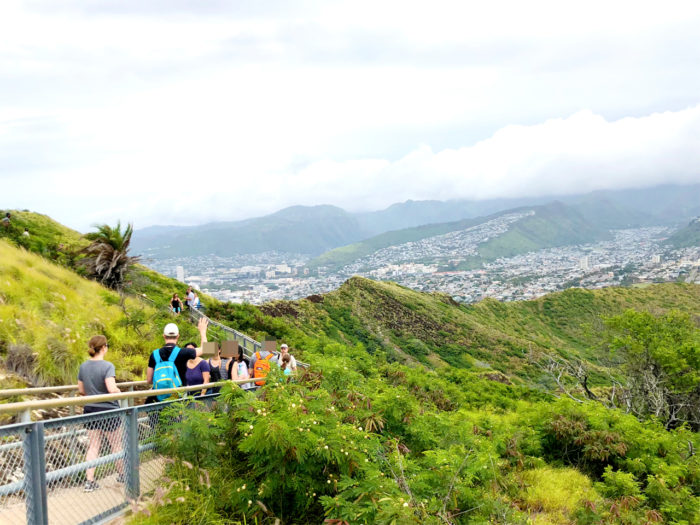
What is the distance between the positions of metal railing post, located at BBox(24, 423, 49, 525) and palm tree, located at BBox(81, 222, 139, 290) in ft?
48.9

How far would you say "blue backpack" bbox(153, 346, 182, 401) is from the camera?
6039 mm

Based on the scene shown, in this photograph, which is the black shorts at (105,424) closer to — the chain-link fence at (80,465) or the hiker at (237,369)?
the chain-link fence at (80,465)

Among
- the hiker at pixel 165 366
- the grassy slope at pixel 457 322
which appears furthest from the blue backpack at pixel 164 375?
the grassy slope at pixel 457 322

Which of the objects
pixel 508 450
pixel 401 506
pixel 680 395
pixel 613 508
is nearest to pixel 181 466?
pixel 401 506

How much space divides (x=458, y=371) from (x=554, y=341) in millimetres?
33553

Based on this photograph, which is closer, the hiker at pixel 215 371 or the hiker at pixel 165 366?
the hiker at pixel 165 366

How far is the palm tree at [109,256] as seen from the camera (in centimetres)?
1714

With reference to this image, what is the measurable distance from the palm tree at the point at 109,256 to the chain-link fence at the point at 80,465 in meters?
13.9

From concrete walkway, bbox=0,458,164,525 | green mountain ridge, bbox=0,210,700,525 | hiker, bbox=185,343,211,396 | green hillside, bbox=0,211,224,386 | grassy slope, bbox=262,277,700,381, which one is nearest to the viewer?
concrete walkway, bbox=0,458,164,525

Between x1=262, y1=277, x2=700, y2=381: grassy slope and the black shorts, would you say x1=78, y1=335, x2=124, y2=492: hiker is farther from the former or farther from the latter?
x1=262, y1=277, x2=700, y2=381: grassy slope

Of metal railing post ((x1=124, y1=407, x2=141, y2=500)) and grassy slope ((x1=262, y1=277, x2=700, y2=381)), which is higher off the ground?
metal railing post ((x1=124, y1=407, x2=141, y2=500))

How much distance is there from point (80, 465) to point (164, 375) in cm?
215

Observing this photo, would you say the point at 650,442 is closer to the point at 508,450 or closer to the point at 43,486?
the point at 508,450

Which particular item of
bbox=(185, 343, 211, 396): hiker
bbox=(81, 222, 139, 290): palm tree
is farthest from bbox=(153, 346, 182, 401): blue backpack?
bbox=(81, 222, 139, 290): palm tree
